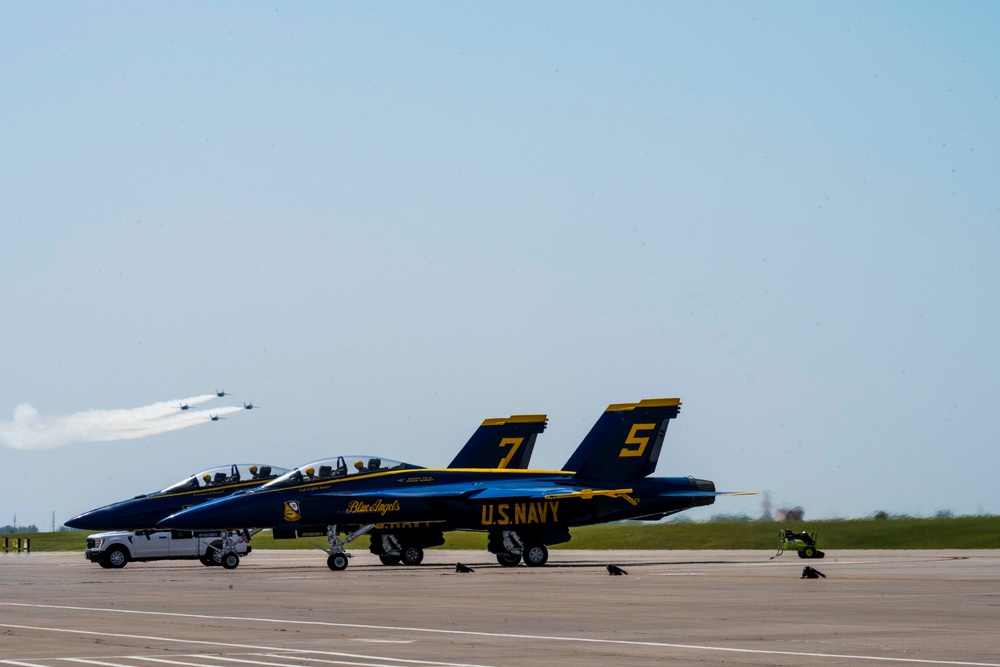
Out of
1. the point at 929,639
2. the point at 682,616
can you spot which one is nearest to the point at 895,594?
the point at 682,616

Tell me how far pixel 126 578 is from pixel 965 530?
37.4 m

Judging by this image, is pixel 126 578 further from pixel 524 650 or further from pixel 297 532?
pixel 524 650

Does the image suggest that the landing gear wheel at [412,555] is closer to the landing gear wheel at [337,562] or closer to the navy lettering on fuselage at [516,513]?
the navy lettering on fuselage at [516,513]

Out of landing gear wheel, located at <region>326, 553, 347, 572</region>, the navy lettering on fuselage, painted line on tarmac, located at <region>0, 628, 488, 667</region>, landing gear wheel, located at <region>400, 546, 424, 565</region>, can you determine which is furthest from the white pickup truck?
painted line on tarmac, located at <region>0, 628, 488, 667</region>

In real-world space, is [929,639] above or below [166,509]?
below

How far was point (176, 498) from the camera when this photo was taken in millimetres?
47281

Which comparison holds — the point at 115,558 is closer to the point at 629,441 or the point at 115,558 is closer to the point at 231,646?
the point at 629,441

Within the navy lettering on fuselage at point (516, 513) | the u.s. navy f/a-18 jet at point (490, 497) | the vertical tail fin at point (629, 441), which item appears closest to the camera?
the u.s. navy f/a-18 jet at point (490, 497)

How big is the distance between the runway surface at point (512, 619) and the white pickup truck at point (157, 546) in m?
10.1

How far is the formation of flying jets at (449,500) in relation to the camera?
40594 mm

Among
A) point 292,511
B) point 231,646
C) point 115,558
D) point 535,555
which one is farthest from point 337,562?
point 231,646

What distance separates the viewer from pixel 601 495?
137ft

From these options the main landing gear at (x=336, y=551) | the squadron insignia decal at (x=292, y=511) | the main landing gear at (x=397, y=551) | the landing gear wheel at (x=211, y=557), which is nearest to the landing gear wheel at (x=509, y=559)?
the main landing gear at (x=397, y=551)

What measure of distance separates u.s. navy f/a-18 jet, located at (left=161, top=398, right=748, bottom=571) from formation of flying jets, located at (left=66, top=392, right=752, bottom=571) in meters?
0.03
